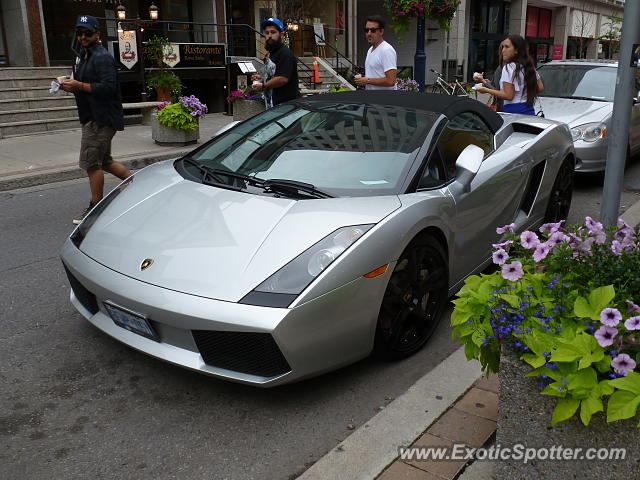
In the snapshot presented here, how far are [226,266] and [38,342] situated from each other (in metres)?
1.52

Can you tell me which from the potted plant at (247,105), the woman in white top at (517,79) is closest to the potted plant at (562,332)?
the woman in white top at (517,79)

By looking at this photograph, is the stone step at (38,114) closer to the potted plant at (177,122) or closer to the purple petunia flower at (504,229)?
the potted plant at (177,122)

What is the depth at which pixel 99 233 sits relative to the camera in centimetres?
344

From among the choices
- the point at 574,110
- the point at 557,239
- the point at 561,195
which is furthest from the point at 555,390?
the point at 574,110

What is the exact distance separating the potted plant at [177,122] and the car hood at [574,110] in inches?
215

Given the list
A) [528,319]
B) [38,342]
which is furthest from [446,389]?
[38,342]

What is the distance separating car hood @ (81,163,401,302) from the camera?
2.87m

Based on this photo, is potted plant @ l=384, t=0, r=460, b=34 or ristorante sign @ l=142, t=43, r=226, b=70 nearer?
potted plant @ l=384, t=0, r=460, b=34

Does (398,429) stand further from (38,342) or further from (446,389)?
(38,342)

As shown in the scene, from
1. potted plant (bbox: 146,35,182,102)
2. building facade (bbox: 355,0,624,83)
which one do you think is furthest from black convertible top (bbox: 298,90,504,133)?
building facade (bbox: 355,0,624,83)

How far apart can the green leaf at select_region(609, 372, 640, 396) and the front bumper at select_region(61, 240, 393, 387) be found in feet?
4.16

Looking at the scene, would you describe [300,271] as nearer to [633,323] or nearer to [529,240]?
[529,240]

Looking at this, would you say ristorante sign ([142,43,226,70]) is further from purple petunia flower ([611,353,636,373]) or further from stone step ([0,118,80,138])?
purple petunia flower ([611,353,636,373])

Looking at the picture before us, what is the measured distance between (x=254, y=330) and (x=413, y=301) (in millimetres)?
1068
